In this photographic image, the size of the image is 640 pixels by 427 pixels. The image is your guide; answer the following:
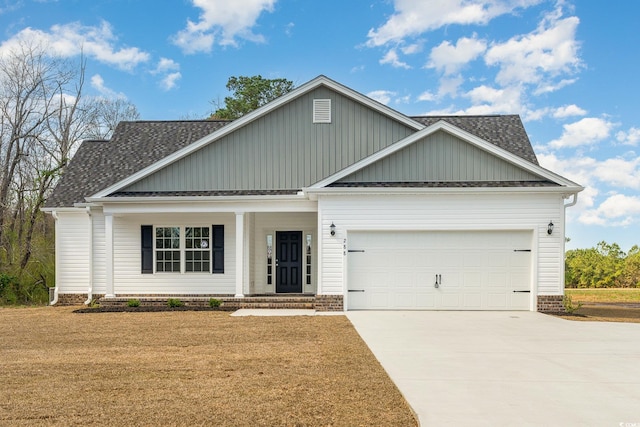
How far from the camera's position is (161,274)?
53.0 feet

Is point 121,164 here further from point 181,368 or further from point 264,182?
point 181,368

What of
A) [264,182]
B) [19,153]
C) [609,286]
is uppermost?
[19,153]

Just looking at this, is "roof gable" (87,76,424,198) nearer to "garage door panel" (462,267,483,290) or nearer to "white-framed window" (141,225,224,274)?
"white-framed window" (141,225,224,274)

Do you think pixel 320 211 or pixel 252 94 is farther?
pixel 252 94

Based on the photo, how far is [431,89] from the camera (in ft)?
70.0

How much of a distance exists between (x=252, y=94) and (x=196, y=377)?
2881 centimetres

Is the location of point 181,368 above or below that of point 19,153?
below

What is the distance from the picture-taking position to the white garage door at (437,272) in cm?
1366

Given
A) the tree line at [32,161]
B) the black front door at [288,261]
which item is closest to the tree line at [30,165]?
the tree line at [32,161]

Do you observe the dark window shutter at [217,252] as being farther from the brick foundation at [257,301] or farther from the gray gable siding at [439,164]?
the gray gable siding at [439,164]

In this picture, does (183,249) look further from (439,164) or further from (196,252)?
(439,164)

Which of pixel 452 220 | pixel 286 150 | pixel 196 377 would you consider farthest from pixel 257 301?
pixel 196 377

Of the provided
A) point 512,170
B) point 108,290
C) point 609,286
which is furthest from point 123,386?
point 609,286

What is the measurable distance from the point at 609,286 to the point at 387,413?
79.6ft
